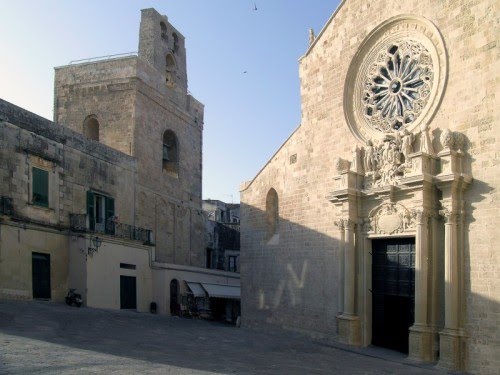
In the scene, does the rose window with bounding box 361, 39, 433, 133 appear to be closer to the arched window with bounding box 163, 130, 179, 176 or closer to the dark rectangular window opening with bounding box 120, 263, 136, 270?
the dark rectangular window opening with bounding box 120, 263, 136, 270

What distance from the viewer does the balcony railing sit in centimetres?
1761

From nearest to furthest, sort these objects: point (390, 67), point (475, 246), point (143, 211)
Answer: point (475, 246), point (390, 67), point (143, 211)

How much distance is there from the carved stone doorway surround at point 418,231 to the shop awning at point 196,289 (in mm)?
12574

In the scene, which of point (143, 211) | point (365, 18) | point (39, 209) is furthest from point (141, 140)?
point (365, 18)

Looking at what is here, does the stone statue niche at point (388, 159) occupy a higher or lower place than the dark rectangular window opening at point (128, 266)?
higher

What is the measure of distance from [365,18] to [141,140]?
46.4 feet

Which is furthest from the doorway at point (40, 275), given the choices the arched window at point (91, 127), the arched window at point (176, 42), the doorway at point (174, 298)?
the arched window at point (176, 42)

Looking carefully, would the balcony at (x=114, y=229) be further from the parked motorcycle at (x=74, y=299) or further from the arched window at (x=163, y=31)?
the arched window at (x=163, y=31)

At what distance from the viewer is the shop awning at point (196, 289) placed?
1065 inches

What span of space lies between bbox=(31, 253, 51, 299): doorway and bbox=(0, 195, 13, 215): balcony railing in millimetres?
1905

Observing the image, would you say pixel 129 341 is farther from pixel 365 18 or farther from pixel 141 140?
pixel 141 140

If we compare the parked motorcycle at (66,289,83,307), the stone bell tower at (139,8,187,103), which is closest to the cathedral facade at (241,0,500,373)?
the parked motorcycle at (66,289,83,307)

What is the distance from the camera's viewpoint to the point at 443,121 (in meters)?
13.8

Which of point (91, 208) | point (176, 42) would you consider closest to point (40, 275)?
point (91, 208)
